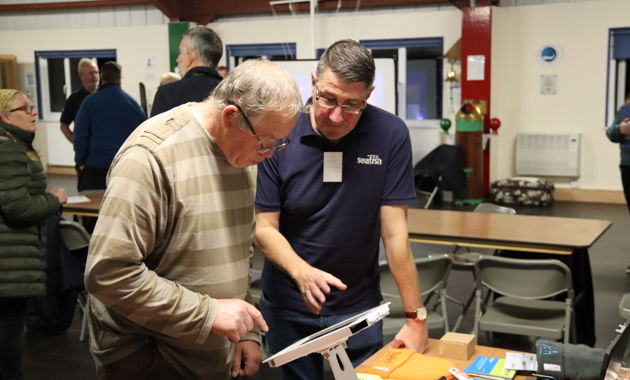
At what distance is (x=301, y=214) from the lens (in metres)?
2.20

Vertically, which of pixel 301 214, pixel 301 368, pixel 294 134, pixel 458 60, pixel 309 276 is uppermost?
pixel 458 60

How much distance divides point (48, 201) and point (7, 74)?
10.9 meters

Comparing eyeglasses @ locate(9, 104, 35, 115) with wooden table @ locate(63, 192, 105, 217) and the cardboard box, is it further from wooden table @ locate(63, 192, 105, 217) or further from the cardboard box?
the cardboard box

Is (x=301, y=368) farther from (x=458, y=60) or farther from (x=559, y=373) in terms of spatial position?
(x=458, y=60)

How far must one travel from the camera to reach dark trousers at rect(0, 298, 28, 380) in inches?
114

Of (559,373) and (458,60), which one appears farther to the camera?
(458,60)

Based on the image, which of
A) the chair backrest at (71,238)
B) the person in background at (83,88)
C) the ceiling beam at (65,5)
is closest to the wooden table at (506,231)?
the chair backrest at (71,238)

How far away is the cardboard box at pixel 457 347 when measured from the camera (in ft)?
6.67

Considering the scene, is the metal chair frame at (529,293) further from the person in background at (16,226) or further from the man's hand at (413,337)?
the person in background at (16,226)

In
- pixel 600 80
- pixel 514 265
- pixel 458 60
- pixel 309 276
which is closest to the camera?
pixel 309 276

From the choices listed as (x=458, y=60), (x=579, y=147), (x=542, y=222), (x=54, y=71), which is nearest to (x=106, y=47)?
(x=54, y=71)

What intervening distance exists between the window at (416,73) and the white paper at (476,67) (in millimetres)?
750

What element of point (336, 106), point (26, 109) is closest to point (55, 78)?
point (26, 109)

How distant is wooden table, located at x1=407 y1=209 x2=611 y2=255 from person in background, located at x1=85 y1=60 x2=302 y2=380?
2350 mm
